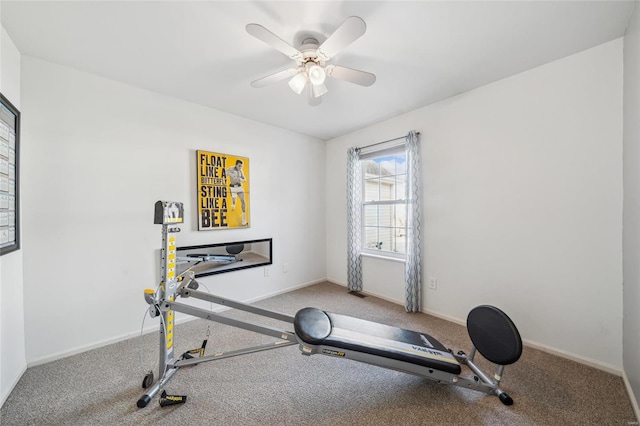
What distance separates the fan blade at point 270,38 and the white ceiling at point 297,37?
19 cm

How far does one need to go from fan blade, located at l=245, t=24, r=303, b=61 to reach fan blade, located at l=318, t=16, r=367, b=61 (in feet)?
0.59

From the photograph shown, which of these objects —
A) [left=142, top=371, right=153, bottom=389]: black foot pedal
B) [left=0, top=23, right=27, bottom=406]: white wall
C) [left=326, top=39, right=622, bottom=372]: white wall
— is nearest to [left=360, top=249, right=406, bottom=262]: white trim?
[left=326, top=39, right=622, bottom=372]: white wall

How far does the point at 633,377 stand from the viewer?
1472 millimetres

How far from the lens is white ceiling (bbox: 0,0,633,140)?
1424 mm

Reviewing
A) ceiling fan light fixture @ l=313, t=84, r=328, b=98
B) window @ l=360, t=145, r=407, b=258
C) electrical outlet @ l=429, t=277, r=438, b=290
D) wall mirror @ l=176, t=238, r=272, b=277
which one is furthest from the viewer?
window @ l=360, t=145, r=407, b=258

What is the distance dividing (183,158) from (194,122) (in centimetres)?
44

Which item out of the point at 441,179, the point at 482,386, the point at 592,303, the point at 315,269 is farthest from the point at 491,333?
the point at 315,269

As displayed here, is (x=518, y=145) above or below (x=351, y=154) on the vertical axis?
below

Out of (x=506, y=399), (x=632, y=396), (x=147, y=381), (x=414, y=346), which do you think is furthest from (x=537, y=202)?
(x=147, y=381)

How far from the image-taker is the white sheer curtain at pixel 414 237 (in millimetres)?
2754

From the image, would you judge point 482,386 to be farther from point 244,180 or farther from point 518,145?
point 244,180

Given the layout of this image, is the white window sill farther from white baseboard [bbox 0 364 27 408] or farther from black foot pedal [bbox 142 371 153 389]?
white baseboard [bbox 0 364 27 408]

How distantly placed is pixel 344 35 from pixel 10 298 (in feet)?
9.18

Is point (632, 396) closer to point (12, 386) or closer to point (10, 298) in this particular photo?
point (12, 386)
